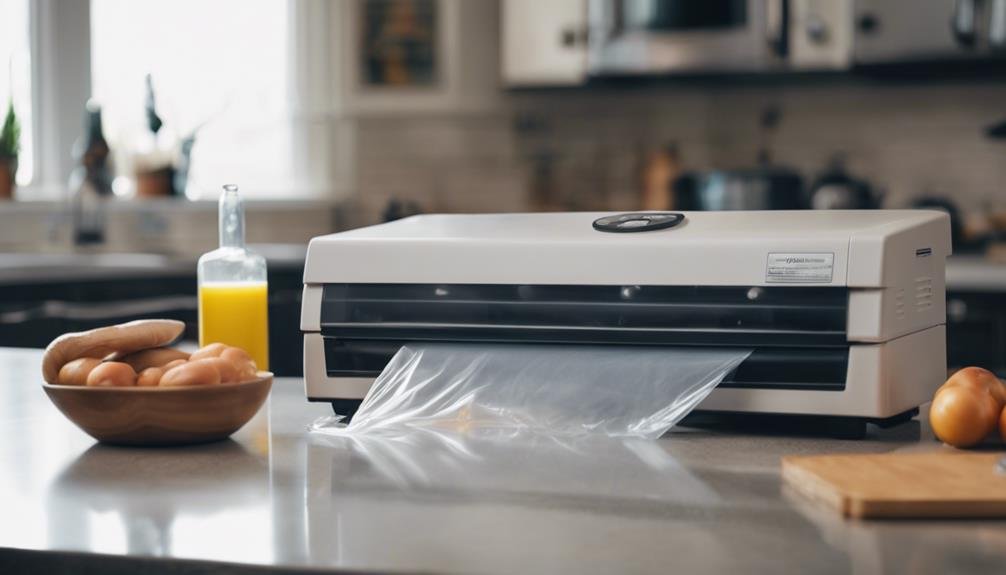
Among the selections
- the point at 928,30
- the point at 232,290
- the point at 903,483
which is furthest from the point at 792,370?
the point at 928,30

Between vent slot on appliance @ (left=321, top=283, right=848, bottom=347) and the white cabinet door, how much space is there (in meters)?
2.99

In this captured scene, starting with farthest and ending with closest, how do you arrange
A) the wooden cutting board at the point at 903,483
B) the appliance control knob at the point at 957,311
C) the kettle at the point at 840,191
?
the kettle at the point at 840,191 < the appliance control knob at the point at 957,311 < the wooden cutting board at the point at 903,483

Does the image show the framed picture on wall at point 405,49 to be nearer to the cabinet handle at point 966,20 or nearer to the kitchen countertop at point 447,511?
the cabinet handle at point 966,20

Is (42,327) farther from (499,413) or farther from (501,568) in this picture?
(501,568)

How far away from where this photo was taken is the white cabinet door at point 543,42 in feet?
14.5

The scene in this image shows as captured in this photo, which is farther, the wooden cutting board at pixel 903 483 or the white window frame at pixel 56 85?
the white window frame at pixel 56 85

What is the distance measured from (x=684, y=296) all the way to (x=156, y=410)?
563mm

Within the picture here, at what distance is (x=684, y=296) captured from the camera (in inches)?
56.1

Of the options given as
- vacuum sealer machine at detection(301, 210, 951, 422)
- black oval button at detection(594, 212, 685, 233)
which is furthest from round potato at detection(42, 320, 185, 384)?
black oval button at detection(594, 212, 685, 233)

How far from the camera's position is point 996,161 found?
14.6 ft

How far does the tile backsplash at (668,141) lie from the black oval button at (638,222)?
10.2 ft

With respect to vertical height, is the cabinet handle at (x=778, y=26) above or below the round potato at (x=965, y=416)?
above

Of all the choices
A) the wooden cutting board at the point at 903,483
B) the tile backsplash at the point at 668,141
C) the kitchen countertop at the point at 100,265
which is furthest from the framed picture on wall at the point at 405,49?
the wooden cutting board at the point at 903,483

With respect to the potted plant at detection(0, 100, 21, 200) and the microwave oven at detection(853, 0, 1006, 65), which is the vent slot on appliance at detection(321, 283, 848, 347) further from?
the potted plant at detection(0, 100, 21, 200)
